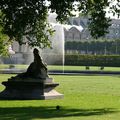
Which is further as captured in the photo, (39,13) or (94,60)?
(94,60)

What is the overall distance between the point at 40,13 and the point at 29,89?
3.70 meters

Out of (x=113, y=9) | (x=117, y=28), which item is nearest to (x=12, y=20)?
(x=113, y=9)

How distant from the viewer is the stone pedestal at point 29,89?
23.6 m

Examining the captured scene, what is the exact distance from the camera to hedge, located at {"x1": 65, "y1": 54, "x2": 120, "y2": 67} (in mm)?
98250

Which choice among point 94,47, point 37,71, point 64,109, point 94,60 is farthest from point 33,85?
point 94,47

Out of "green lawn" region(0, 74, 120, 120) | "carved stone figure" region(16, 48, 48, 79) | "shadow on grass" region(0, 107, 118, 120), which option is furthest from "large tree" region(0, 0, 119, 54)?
"shadow on grass" region(0, 107, 118, 120)

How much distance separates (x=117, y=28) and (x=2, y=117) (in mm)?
168741

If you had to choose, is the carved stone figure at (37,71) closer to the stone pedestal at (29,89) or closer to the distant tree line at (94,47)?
the stone pedestal at (29,89)

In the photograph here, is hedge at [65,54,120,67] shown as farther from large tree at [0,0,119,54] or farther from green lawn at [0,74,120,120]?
large tree at [0,0,119,54]

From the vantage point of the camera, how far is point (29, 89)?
23938 millimetres

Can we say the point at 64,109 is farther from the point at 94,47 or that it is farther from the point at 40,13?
the point at 94,47

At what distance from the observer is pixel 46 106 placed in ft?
66.8

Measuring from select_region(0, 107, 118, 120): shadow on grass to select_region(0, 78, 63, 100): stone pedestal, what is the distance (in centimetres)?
403

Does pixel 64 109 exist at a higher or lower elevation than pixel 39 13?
lower
